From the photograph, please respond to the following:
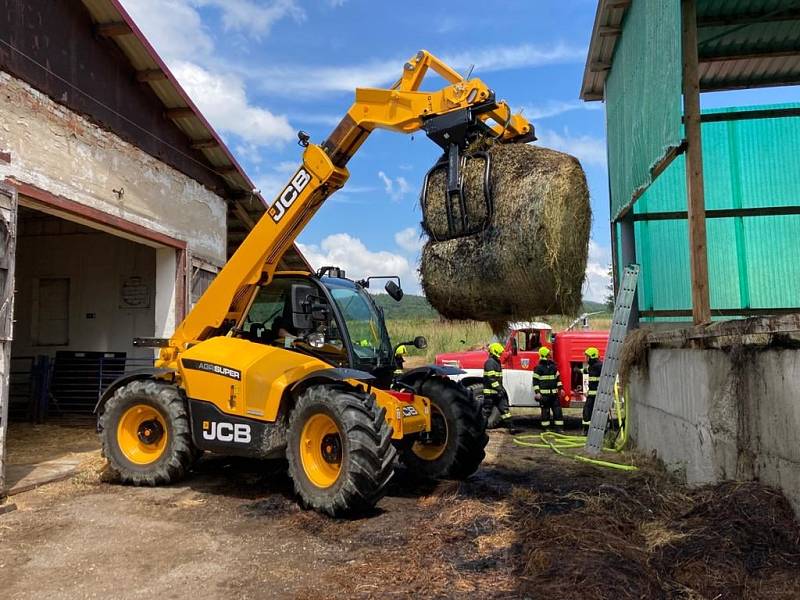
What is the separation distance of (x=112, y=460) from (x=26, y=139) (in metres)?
3.61

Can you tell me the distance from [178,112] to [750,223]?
27.7 ft

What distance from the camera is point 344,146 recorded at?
6.84 m

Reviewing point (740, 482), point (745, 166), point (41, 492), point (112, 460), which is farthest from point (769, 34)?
point (41, 492)

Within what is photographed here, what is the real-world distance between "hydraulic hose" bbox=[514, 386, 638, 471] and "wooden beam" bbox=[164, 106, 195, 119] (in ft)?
24.2

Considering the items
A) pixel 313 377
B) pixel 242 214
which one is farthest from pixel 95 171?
pixel 242 214

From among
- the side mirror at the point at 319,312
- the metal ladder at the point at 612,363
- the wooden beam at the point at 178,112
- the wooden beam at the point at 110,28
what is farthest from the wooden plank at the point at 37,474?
the metal ladder at the point at 612,363

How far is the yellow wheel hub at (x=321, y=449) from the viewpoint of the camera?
611cm

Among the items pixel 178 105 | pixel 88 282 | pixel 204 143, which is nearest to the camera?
pixel 178 105

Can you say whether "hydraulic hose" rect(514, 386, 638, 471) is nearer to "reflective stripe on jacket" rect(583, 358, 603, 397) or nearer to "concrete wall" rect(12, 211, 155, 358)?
"reflective stripe on jacket" rect(583, 358, 603, 397)

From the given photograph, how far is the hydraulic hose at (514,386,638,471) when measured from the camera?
807 cm

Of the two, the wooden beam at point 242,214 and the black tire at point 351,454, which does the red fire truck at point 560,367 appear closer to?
the wooden beam at point 242,214

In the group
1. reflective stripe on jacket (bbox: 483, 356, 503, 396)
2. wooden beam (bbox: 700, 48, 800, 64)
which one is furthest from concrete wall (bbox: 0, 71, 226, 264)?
wooden beam (bbox: 700, 48, 800, 64)

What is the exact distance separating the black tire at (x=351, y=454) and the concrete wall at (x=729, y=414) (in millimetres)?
2737

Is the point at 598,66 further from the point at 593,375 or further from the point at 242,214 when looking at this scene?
the point at 242,214
